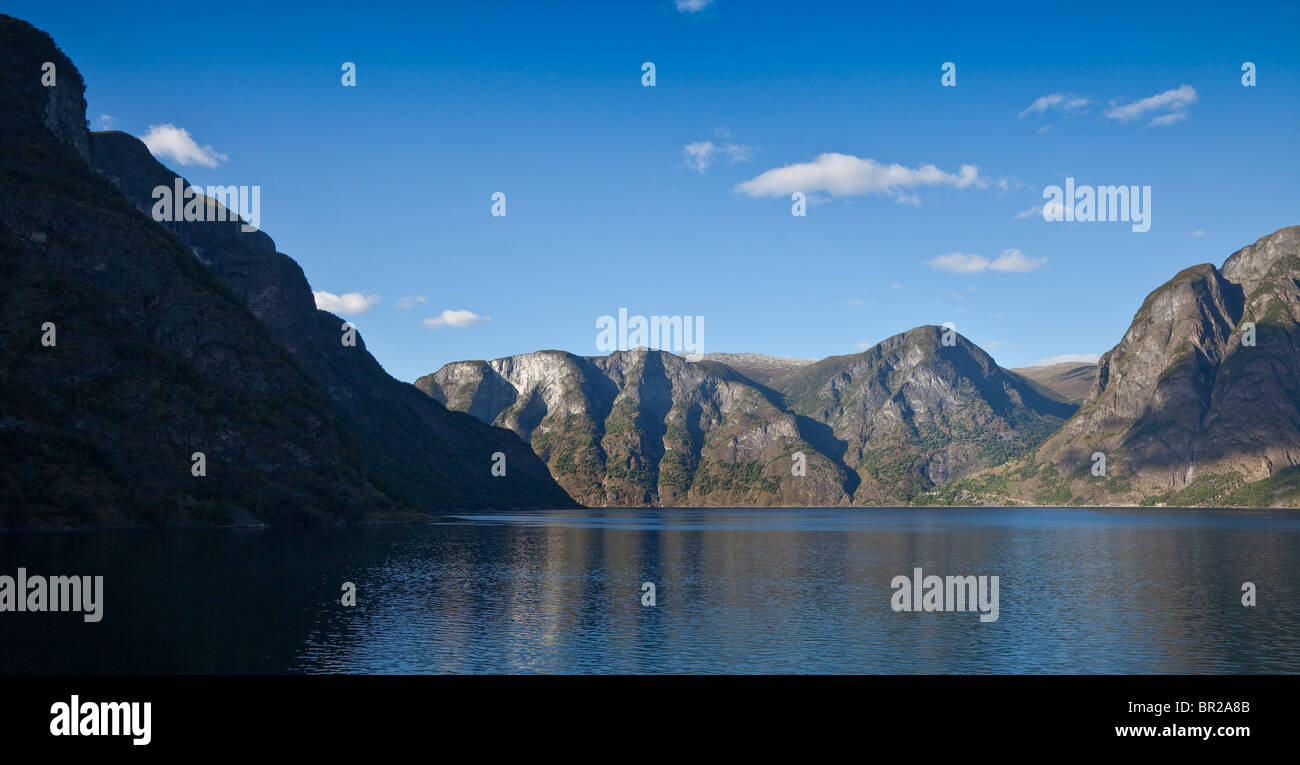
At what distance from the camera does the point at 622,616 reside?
270 feet

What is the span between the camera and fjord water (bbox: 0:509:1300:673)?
6112 cm

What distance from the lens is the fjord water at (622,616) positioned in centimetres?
6112

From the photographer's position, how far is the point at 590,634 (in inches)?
2857

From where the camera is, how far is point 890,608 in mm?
87875
